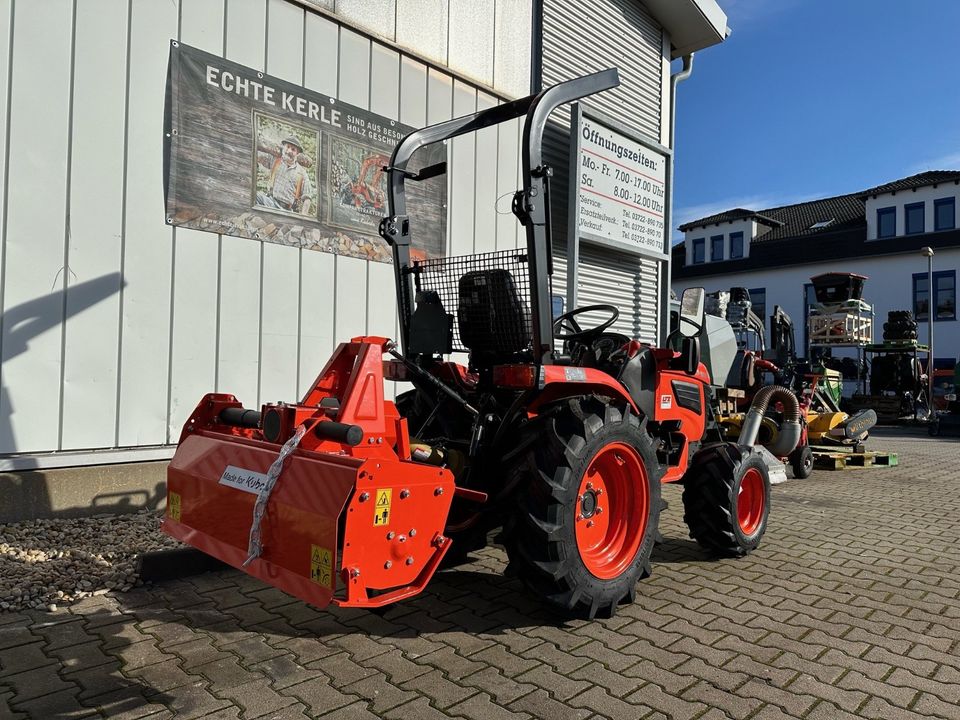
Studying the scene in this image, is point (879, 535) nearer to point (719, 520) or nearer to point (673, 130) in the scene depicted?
point (719, 520)

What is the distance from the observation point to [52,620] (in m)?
3.21

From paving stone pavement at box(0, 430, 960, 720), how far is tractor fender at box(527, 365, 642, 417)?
0.94 m

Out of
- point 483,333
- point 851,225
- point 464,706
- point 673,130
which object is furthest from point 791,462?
point 851,225

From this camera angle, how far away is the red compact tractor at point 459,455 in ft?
8.46

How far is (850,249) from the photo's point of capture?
1160 inches

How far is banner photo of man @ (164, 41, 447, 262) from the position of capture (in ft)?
16.9

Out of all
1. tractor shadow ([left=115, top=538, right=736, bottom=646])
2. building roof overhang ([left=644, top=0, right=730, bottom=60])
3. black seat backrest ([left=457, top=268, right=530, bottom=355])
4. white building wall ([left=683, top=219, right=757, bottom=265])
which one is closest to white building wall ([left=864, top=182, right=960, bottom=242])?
white building wall ([left=683, top=219, right=757, bottom=265])

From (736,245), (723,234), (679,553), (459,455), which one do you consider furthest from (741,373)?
(723,234)

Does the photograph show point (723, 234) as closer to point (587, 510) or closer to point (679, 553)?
point (679, 553)

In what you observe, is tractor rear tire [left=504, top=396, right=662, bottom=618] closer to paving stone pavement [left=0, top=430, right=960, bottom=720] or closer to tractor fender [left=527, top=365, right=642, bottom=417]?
A: tractor fender [left=527, top=365, right=642, bottom=417]

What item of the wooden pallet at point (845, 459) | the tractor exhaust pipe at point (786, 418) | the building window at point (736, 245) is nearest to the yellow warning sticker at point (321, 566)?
the tractor exhaust pipe at point (786, 418)

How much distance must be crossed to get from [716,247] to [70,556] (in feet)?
112

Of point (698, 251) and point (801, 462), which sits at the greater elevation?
point (698, 251)

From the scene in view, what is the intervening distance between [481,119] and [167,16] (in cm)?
284
